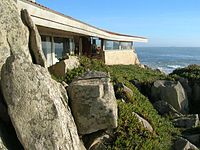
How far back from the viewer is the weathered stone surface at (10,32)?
834cm

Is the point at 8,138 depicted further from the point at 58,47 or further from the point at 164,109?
the point at 58,47

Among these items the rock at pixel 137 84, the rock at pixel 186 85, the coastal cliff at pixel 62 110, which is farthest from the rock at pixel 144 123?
the rock at pixel 186 85

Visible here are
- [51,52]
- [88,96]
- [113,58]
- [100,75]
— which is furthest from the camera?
[113,58]

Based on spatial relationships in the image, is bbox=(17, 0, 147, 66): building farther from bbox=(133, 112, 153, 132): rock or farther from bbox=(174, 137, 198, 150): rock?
bbox=(174, 137, 198, 150): rock

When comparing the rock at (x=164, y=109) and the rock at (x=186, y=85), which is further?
the rock at (x=186, y=85)

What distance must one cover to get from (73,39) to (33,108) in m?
21.0

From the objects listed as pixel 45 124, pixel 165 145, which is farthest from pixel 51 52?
pixel 45 124

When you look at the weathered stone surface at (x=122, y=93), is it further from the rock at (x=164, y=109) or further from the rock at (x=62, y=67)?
the rock at (x=164, y=109)

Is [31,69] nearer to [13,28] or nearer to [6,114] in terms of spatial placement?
[6,114]

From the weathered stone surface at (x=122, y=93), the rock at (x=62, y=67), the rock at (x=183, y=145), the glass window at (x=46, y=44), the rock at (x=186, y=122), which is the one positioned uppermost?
the glass window at (x=46, y=44)

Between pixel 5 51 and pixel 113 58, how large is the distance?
2732 cm

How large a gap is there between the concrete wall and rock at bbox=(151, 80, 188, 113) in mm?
11848

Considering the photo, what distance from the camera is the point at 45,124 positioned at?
23.5ft

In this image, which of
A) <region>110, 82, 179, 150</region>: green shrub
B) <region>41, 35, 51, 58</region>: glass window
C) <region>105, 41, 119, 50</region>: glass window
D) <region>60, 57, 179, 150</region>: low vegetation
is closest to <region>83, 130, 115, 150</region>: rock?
<region>60, 57, 179, 150</region>: low vegetation
